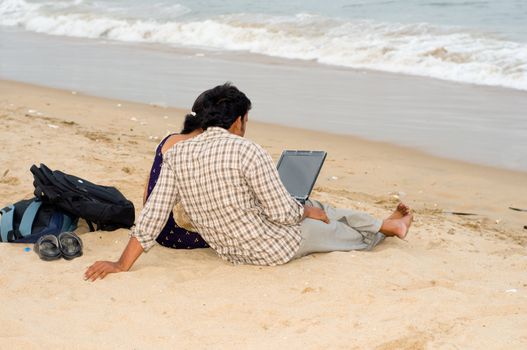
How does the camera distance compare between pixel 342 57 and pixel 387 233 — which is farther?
pixel 342 57

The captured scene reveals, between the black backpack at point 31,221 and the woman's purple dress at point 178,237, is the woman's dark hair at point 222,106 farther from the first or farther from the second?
the black backpack at point 31,221

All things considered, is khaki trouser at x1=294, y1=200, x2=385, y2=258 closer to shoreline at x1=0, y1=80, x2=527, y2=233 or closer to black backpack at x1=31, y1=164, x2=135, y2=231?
black backpack at x1=31, y1=164, x2=135, y2=231

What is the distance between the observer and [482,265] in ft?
14.6

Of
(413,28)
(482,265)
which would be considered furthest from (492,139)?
(413,28)

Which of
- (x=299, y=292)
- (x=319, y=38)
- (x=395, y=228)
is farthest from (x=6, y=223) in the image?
(x=319, y=38)

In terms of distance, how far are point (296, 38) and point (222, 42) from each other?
1875mm

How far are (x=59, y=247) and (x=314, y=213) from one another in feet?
4.77

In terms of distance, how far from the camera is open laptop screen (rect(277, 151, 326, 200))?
15.1ft

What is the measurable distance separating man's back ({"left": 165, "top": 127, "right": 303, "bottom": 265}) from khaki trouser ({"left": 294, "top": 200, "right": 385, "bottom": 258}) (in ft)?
0.36

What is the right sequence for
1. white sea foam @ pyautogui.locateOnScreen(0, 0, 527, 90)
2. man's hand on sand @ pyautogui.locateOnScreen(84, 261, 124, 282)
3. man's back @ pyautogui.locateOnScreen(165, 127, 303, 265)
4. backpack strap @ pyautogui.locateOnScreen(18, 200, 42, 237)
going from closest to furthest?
man's back @ pyautogui.locateOnScreen(165, 127, 303, 265) → man's hand on sand @ pyautogui.locateOnScreen(84, 261, 124, 282) → backpack strap @ pyautogui.locateOnScreen(18, 200, 42, 237) → white sea foam @ pyautogui.locateOnScreen(0, 0, 527, 90)

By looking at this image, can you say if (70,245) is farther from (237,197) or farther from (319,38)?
(319,38)

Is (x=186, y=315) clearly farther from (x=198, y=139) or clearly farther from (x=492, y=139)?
(x=492, y=139)

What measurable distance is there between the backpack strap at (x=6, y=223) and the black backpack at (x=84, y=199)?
19 cm

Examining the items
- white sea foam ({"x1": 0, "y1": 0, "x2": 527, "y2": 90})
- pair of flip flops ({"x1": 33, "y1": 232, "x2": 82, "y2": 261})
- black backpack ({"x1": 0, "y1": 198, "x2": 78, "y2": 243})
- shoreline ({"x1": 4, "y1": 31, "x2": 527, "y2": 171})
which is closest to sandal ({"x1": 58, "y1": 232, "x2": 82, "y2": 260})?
pair of flip flops ({"x1": 33, "y1": 232, "x2": 82, "y2": 261})
